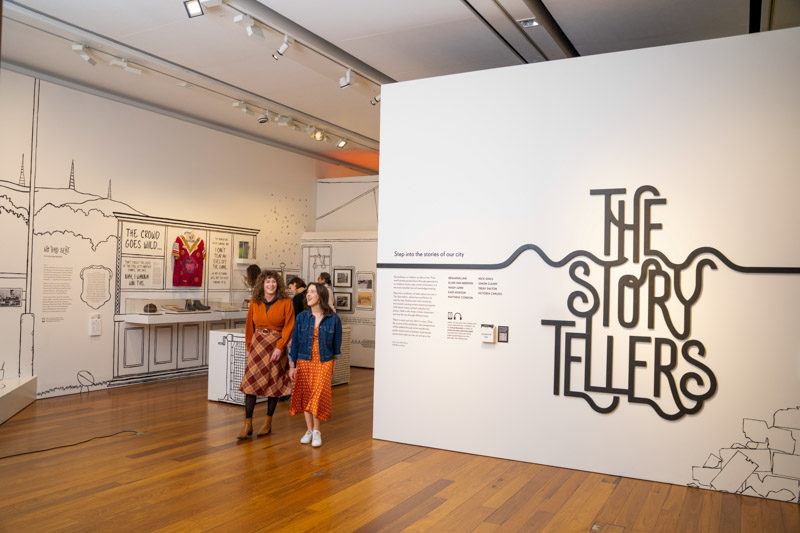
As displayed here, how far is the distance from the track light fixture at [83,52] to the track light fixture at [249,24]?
1916 mm

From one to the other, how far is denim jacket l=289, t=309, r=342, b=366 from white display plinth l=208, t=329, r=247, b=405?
1.81 metres

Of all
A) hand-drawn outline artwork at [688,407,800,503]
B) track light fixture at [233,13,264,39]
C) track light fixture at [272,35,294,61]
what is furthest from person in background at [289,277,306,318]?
hand-drawn outline artwork at [688,407,800,503]

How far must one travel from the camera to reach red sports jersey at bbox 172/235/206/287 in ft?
31.2

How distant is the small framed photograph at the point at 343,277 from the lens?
37.2 feet

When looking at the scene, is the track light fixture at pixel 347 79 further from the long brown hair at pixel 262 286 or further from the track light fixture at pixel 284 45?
the long brown hair at pixel 262 286

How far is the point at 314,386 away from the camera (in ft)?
19.6

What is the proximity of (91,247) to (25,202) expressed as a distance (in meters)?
0.98

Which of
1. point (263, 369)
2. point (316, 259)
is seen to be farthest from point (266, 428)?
point (316, 259)

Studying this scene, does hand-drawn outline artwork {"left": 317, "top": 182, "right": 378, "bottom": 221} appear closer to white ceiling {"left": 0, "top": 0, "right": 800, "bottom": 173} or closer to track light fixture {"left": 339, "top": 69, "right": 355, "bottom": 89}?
white ceiling {"left": 0, "top": 0, "right": 800, "bottom": 173}

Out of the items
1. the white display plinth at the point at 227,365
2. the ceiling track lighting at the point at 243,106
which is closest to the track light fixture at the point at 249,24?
the ceiling track lighting at the point at 243,106

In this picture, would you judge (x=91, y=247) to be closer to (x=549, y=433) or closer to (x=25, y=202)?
(x=25, y=202)

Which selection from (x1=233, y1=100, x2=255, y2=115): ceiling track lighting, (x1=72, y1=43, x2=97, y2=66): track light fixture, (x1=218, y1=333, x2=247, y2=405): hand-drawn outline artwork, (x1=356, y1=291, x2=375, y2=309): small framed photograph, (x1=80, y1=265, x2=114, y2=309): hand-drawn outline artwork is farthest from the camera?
(x1=356, y1=291, x2=375, y2=309): small framed photograph

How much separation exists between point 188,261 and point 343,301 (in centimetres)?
281

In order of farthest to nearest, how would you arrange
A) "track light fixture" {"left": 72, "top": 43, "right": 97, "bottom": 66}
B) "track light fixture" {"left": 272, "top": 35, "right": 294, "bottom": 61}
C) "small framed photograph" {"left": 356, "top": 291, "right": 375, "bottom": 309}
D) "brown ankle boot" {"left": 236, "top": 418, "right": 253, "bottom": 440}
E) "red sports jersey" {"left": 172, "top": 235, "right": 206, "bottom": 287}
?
"small framed photograph" {"left": 356, "top": 291, "right": 375, "bottom": 309}, "red sports jersey" {"left": 172, "top": 235, "right": 206, "bottom": 287}, "track light fixture" {"left": 72, "top": 43, "right": 97, "bottom": 66}, "track light fixture" {"left": 272, "top": 35, "right": 294, "bottom": 61}, "brown ankle boot" {"left": 236, "top": 418, "right": 253, "bottom": 440}
